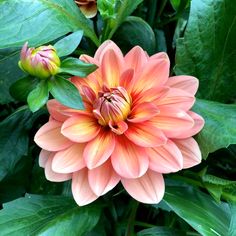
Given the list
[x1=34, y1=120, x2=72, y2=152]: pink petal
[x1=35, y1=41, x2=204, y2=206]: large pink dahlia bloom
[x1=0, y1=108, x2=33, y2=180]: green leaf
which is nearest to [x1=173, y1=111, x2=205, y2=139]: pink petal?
[x1=35, y1=41, x2=204, y2=206]: large pink dahlia bloom

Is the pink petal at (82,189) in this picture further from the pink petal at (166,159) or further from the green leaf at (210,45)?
the green leaf at (210,45)

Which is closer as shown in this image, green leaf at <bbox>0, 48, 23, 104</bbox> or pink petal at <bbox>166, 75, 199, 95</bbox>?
pink petal at <bbox>166, 75, 199, 95</bbox>

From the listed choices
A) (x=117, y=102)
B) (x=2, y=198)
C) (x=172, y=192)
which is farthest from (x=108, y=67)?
(x=2, y=198)

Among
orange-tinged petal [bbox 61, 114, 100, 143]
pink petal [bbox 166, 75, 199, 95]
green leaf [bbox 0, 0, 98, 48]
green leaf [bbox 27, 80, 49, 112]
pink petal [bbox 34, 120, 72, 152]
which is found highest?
green leaf [bbox 0, 0, 98, 48]

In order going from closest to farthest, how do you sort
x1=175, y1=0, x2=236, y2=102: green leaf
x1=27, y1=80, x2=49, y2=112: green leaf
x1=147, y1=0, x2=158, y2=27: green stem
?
1. x1=27, y1=80, x2=49, y2=112: green leaf
2. x1=175, y1=0, x2=236, y2=102: green leaf
3. x1=147, y1=0, x2=158, y2=27: green stem

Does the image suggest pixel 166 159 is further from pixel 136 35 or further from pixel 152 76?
pixel 136 35

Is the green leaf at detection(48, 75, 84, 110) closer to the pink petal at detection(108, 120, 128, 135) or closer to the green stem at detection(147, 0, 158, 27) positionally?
the pink petal at detection(108, 120, 128, 135)

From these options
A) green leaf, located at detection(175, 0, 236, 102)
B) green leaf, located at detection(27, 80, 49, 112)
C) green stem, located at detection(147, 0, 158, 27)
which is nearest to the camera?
green leaf, located at detection(27, 80, 49, 112)

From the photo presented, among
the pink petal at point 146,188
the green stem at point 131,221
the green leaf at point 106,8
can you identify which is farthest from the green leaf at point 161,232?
the green leaf at point 106,8
